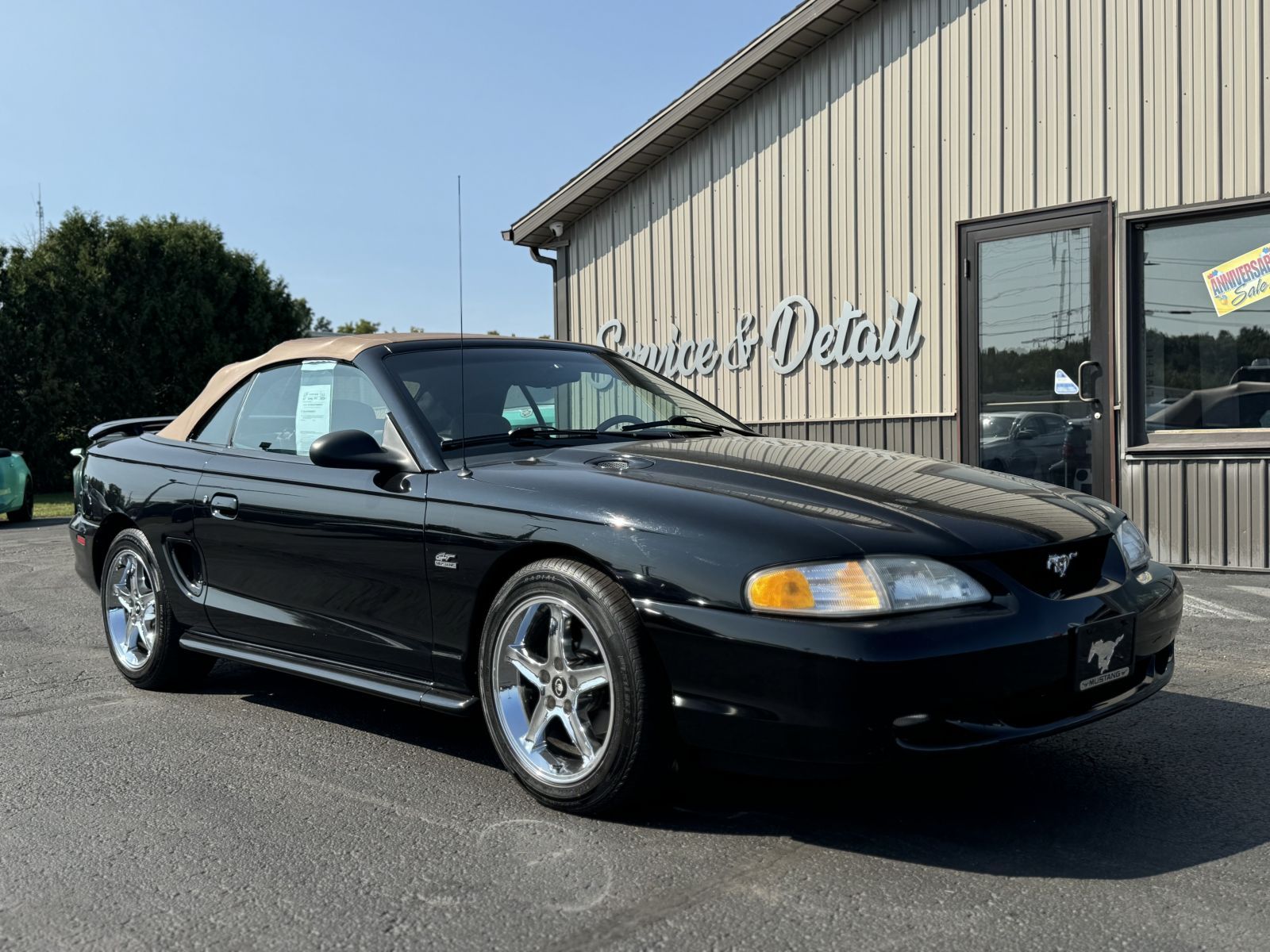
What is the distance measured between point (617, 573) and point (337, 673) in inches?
53.3

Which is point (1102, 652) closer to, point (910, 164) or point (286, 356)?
point (286, 356)

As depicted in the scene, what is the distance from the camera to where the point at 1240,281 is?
874 centimetres

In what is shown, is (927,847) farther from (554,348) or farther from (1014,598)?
(554,348)

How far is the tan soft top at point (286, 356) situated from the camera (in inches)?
183

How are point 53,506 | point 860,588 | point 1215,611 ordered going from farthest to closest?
point 53,506, point 1215,611, point 860,588

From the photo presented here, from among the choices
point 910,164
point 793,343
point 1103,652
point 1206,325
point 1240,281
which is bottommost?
point 1103,652

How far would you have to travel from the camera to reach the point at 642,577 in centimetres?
329

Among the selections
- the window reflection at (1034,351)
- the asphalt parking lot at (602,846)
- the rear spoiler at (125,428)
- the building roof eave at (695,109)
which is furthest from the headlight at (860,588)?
the building roof eave at (695,109)

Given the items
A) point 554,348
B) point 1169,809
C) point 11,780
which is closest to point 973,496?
point 1169,809

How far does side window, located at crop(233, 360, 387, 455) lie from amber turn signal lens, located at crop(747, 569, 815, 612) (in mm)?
1653

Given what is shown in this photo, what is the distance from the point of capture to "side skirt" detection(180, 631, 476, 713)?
12.7ft

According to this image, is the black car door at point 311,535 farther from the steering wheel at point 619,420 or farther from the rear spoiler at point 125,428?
the rear spoiler at point 125,428

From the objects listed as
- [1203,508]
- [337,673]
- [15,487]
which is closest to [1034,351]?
[1203,508]

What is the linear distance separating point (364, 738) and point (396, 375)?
1273 millimetres
